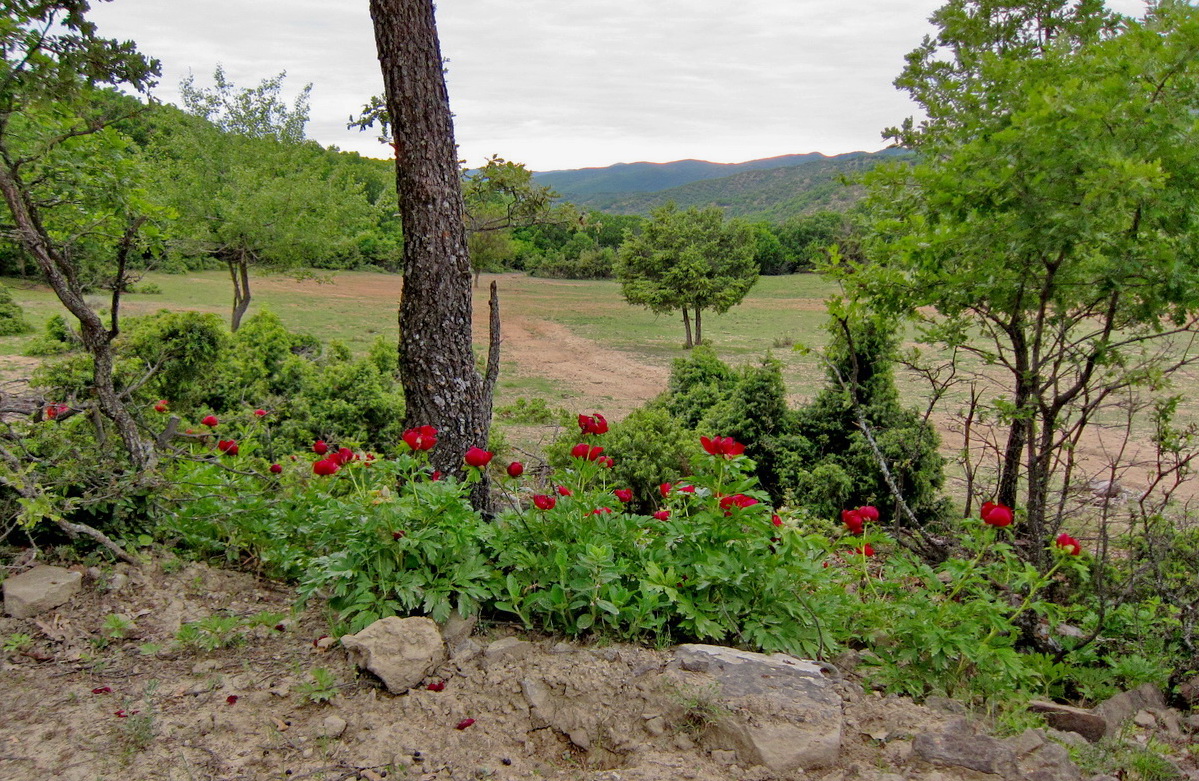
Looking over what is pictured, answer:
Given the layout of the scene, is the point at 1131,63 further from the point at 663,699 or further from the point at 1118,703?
the point at 663,699

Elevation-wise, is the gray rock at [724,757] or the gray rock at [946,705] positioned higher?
the gray rock at [724,757]

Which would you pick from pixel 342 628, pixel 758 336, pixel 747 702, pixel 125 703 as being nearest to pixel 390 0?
pixel 342 628

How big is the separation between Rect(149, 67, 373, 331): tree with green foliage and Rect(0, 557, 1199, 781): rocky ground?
14257mm

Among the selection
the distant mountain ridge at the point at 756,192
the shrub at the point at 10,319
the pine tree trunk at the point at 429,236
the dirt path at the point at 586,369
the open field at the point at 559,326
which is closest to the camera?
the pine tree trunk at the point at 429,236

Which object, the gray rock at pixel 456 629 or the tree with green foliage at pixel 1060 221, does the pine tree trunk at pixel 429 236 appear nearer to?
the gray rock at pixel 456 629

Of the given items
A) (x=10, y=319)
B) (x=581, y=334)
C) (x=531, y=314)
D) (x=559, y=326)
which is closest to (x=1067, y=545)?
(x=10, y=319)

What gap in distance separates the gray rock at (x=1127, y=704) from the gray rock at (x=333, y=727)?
265cm

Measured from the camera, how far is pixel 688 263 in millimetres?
22391

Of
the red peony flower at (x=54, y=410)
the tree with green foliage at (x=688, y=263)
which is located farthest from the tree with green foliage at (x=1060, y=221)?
the tree with green foliage at (x=688, y=263)

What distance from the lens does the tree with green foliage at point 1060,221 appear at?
3283mm

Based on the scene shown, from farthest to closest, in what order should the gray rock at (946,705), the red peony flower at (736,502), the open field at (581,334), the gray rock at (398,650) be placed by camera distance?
the open field at (581,334) → the red peony flower at (736,502) → the gray rock at (946,705) → the gray rock at (398,650)

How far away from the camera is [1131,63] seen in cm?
339

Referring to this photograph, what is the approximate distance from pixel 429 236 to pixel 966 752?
12.2ft

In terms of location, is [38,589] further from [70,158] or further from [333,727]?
[70,158]
